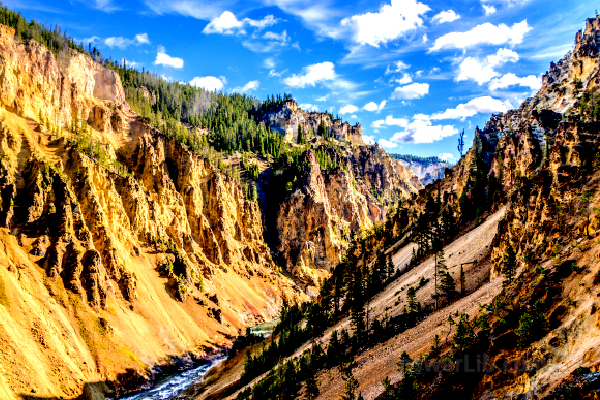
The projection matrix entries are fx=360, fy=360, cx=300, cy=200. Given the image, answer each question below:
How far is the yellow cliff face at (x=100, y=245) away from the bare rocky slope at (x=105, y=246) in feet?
0.93

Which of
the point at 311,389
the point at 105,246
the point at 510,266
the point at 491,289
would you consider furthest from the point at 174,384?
the point at 510,266

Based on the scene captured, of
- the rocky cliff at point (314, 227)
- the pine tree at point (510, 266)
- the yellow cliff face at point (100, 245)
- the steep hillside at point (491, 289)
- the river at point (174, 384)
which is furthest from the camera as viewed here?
the rocky cliff at point (314, 227)

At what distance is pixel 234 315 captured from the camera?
97.2 meters

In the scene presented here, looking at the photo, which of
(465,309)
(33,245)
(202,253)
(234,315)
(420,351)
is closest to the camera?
(420,351)

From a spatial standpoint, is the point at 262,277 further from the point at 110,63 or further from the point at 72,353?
the point at 110,63

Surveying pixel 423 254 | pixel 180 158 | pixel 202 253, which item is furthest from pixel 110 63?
pixel 423 254

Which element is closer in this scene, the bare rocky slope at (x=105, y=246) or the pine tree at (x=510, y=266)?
the pine tree at (x=510, y=266)

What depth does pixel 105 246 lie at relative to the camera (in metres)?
73.1

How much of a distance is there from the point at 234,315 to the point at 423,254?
53096mm

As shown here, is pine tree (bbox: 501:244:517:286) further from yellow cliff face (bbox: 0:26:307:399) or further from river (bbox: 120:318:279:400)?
yellow cliff face (bbox: 0:26:307:399)

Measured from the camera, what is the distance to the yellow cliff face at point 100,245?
52344mm

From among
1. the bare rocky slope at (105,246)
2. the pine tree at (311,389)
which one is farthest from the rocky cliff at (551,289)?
the bare rocky slope at (105,246)

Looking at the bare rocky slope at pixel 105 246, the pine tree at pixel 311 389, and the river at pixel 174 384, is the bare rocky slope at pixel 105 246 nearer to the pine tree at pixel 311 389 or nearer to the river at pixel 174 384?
the river at pixel 174 384

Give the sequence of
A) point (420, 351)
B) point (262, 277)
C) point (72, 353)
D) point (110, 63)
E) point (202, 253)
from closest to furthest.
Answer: point (420, 351) → point (72, 353) → point (202, 253) → point (262, 277) → point (110, 63)
